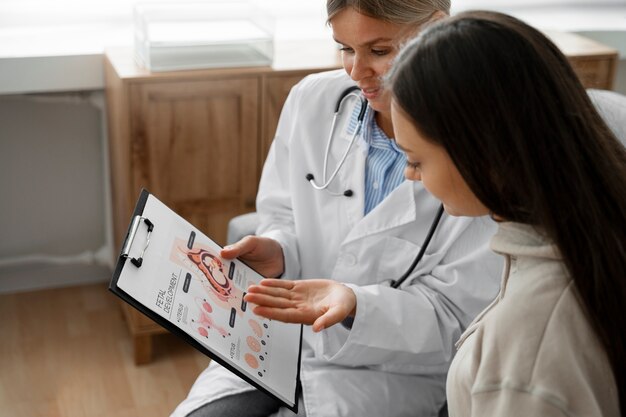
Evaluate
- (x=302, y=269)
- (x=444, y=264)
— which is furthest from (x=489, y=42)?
(x=302, y=269)

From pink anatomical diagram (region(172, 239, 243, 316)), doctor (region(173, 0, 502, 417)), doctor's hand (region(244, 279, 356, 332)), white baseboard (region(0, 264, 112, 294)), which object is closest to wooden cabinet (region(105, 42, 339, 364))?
white baseboard (region(0, 264, 112, 294))

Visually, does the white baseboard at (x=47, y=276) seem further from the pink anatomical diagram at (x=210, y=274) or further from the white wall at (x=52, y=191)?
the pink anatomical diagram at (x=210, y=274)

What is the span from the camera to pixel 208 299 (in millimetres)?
1348

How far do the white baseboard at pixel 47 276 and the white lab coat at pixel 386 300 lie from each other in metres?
1.37

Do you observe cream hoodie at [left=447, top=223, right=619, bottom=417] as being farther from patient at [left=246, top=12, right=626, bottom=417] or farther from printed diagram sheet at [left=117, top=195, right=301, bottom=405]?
printed diagram sheet at [left=117, top=195, right=301, bottom=405]

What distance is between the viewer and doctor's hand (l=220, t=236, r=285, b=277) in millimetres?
1602

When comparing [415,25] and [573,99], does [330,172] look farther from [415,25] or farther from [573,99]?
[573,99]

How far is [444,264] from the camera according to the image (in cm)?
153

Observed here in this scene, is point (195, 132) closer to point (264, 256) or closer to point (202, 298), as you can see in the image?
point (264, 256)

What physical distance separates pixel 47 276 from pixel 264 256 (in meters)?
1.46

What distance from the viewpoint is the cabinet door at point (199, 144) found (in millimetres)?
2236

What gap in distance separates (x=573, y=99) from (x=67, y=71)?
1.86 m

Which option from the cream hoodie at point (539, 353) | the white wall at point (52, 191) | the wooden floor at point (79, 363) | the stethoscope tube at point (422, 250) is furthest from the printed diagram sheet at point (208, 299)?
the white wall at point (52, 191)

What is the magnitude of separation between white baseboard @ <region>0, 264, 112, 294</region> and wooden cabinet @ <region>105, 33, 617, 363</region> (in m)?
0.44
